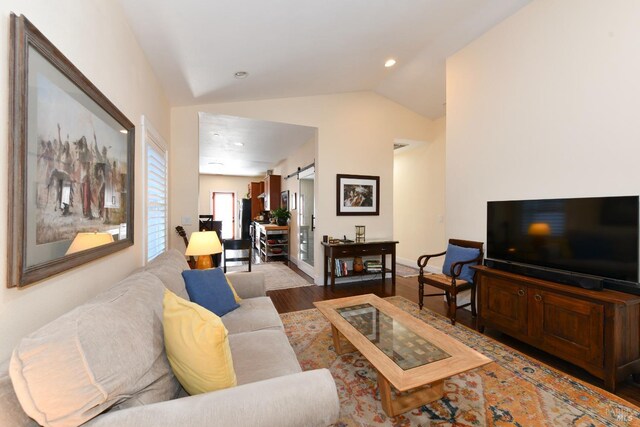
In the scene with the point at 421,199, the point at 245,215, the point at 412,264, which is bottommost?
the point at 412,264

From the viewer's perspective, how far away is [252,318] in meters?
2.04

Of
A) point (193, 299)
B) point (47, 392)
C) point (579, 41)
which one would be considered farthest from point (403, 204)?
point (47, 392)

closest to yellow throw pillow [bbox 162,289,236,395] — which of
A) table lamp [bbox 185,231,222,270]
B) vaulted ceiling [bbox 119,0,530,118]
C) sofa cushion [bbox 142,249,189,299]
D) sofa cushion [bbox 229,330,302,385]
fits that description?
sofa cushion [bbox 229,330,302,385]

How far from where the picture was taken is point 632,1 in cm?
204

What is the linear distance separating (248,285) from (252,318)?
0.60 m

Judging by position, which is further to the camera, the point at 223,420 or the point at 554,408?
the point at 554,408

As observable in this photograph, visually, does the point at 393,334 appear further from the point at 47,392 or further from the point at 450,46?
the point at 450,46

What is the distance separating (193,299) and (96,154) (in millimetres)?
1121

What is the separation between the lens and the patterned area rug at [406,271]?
5.19 metres

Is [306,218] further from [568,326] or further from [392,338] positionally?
[568,326]

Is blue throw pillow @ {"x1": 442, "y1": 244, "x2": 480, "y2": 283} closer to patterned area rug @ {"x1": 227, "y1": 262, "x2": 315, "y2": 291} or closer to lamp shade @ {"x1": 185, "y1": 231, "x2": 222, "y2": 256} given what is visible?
patterned area rug @ {"x1": 227, "y1": 262, "x2": 315, "y2": 291}

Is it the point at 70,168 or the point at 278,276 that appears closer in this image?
the point at 70,168

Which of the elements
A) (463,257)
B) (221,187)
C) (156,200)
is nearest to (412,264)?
(463,257)

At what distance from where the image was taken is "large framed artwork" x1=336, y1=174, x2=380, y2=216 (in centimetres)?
464
